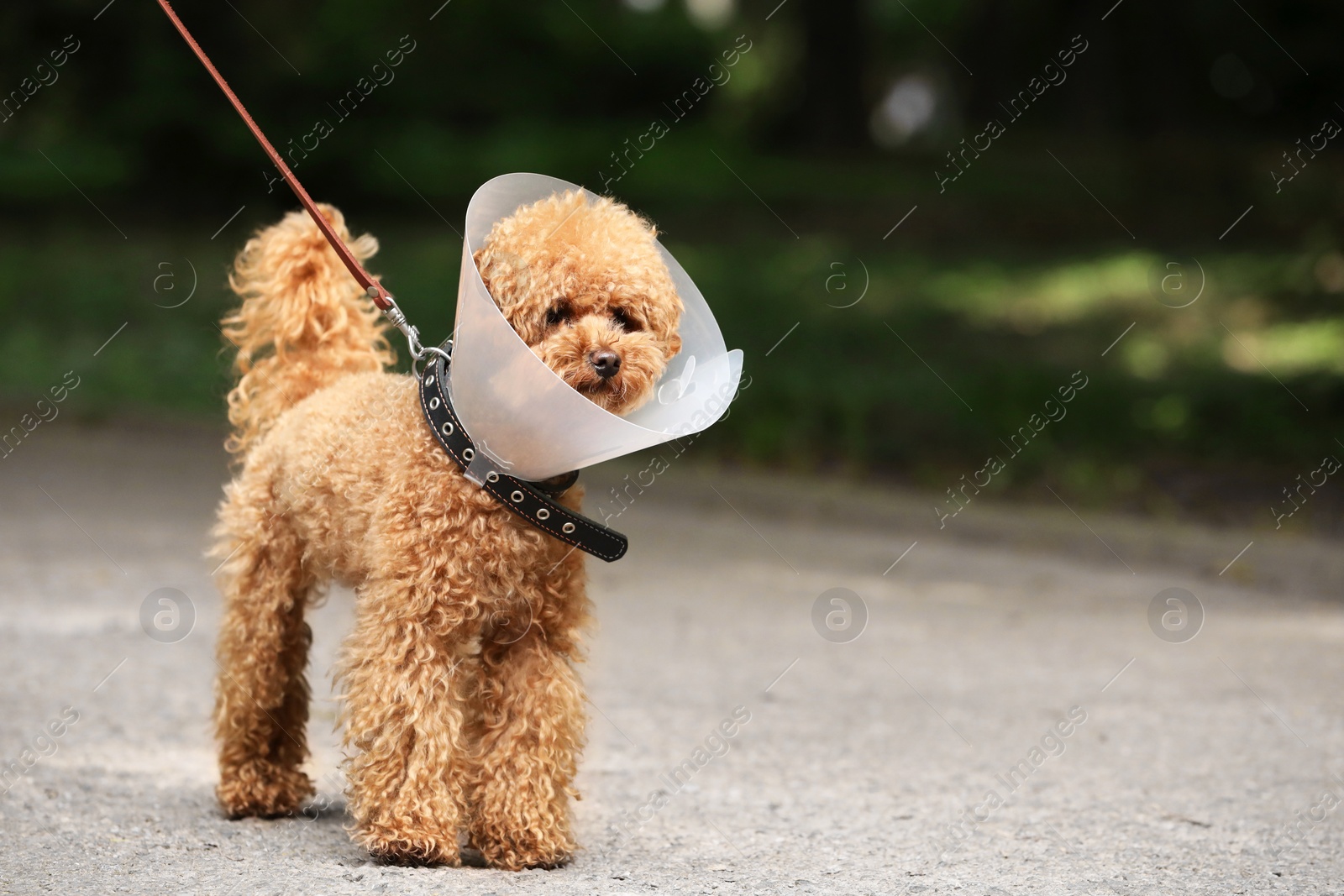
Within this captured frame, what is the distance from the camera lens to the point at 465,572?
12.3 ft

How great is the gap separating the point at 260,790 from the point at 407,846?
92 centimetres

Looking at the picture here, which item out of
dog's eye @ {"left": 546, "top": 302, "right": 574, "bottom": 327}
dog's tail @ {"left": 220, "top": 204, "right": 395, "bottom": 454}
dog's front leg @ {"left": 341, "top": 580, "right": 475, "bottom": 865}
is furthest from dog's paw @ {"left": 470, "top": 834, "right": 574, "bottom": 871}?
dog's tail @ {"left": 220, "top": 204, "right": 395, "bottom": 454}

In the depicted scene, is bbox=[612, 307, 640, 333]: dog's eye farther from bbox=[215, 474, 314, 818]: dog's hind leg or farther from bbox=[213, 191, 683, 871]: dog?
bbox=[215, 474, 314, 818]: dog's hind leg

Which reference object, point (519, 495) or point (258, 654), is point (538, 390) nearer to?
point (519, 495)

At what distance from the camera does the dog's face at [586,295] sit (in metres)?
3.55

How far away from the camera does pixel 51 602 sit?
727 centimetres

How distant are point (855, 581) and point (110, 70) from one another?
14.9 m

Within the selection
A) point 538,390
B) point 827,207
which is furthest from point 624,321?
point 827,207

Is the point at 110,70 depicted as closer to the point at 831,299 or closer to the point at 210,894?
the point at 831,299

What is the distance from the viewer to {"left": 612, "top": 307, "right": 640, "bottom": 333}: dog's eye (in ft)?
12.0

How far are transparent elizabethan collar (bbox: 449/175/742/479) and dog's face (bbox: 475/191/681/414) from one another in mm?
86

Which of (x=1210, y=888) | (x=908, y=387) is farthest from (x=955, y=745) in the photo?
(x=908, y=387)

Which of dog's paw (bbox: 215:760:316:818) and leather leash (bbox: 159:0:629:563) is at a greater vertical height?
leather leash (bbox: 159:0:629:563)

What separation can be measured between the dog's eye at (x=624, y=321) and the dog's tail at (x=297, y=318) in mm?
1330
